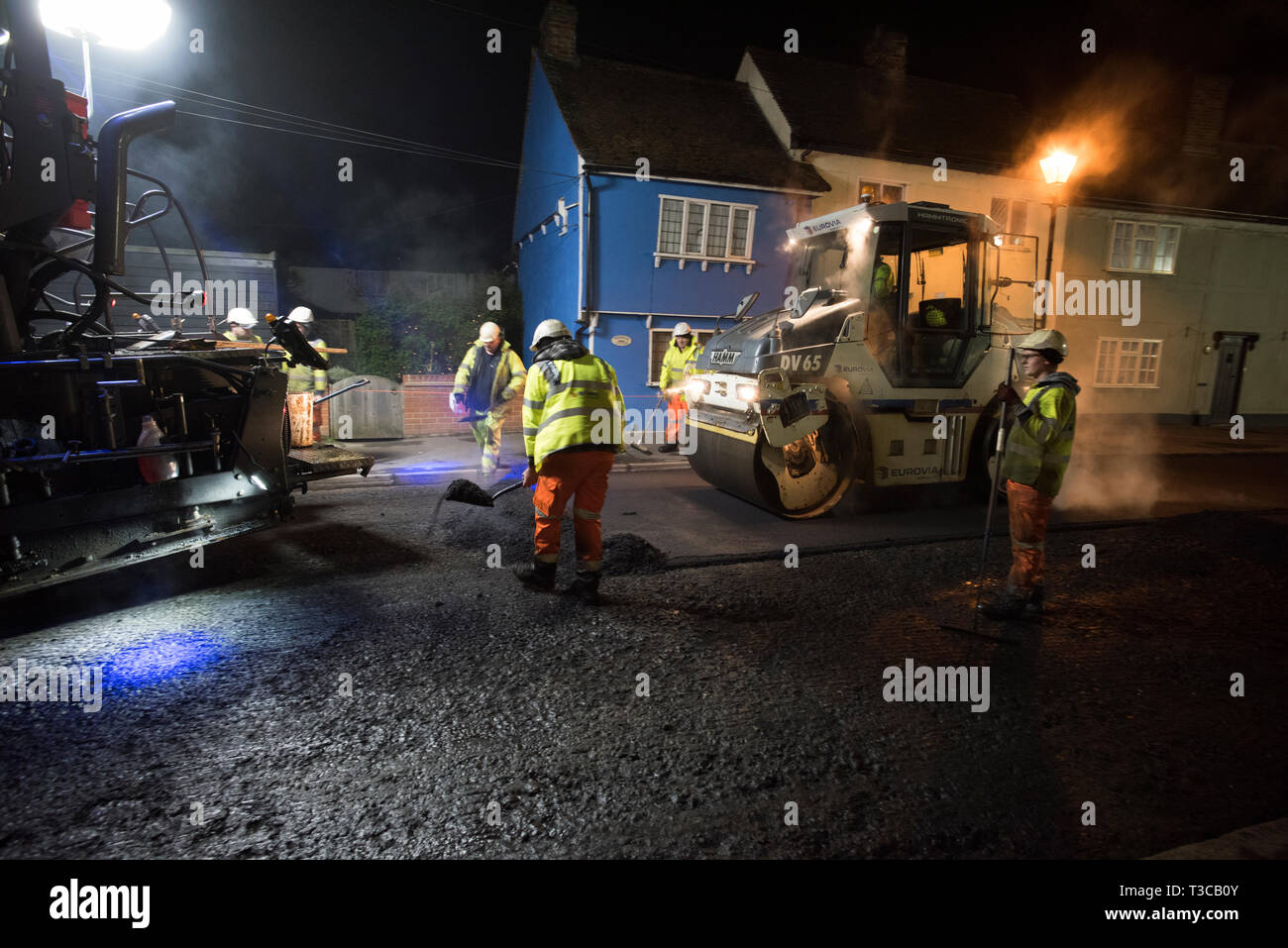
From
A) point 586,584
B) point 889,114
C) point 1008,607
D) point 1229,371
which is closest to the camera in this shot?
point 1008,607

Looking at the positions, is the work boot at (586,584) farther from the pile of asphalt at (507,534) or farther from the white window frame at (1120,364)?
the white window frame at (1120,364)

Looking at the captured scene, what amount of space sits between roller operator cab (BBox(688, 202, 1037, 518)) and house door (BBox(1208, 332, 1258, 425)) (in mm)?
16258

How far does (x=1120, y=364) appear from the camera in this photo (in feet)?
60.8

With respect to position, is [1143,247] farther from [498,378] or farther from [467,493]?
[467,493]

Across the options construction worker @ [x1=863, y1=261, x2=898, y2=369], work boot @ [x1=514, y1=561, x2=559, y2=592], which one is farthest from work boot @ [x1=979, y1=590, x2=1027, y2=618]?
construction worker @ [x1=863, y1=261, x2=898, y2=369]

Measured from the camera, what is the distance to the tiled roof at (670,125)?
14914 millimetres

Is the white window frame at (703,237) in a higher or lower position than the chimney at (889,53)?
lower

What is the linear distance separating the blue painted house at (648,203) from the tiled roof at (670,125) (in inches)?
1.4

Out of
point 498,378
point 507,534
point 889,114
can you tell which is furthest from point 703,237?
point 507,534

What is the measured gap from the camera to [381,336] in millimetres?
14961

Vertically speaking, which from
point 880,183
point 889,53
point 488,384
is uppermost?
point 889,53

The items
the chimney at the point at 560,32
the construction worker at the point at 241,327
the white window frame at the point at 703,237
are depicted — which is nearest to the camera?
the construction worker at the point at 241,327

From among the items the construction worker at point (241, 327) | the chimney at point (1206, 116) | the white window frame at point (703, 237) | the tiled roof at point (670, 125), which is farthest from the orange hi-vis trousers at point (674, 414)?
the chimney at point (1206, 116)

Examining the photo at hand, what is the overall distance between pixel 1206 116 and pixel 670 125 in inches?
620
